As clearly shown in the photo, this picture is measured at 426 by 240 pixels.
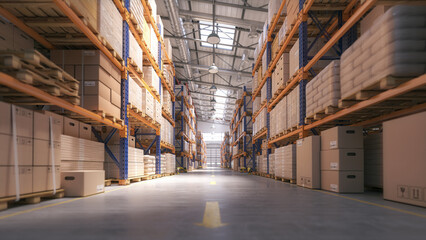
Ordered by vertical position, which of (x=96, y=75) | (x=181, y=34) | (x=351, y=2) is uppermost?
(x=181, y=34)

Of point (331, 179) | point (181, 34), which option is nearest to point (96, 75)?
point (331, 179)

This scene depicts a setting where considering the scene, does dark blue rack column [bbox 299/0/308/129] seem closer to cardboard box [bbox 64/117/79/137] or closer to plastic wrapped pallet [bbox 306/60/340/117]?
plastic wrapped pallet [bbox 306/60/340/117]

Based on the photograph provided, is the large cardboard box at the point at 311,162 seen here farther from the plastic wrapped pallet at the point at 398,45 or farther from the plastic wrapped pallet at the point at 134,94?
the plastic wrapped pallet at the point at 134,94

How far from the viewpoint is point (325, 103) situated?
5.18 metres

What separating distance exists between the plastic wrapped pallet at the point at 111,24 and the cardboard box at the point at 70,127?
5.88 ft

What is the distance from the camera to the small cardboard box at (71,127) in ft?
16.1

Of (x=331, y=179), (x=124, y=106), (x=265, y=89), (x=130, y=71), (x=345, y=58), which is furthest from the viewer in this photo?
(x=265, y=89)

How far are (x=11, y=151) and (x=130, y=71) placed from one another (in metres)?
4.27

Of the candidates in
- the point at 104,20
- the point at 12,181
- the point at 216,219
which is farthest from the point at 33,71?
the point at 216,219

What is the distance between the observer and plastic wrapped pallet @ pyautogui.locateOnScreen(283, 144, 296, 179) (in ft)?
23.0

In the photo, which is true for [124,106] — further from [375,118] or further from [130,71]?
[375,118]

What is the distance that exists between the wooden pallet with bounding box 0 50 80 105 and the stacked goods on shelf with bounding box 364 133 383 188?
205 inches

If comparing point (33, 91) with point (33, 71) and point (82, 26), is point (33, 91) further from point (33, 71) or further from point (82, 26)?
point (82, 26)

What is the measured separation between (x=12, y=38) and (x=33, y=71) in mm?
1735
